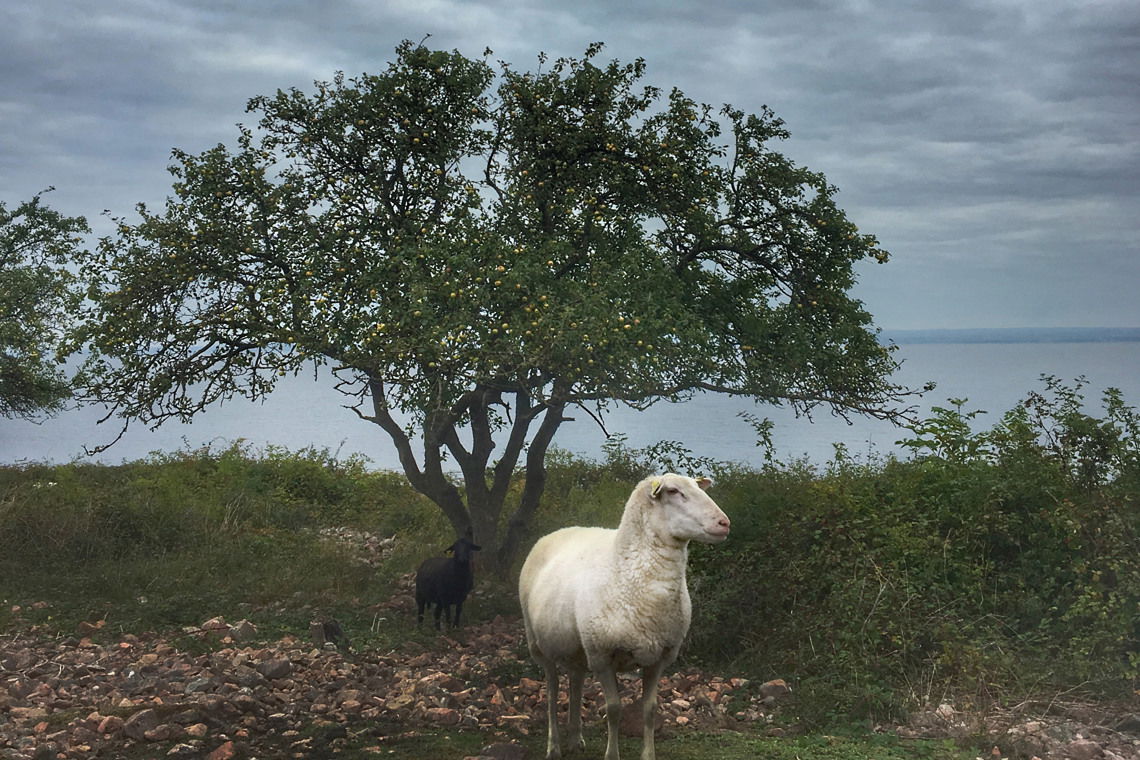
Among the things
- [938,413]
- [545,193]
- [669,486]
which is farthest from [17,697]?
[938,413]

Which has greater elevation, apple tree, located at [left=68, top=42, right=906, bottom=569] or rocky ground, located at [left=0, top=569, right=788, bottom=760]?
apple tree, located at [left=68, top=42, right=906, bottom=569]

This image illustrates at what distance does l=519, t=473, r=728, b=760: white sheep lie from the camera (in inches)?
327

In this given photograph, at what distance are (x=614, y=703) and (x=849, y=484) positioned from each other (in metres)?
6.70

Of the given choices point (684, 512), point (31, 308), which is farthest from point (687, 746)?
point (31, 308)

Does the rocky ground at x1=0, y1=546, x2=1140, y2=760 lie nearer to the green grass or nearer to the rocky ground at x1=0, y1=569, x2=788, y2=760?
the rocky ground at x1=0, y1=569, x2=788, y2=760

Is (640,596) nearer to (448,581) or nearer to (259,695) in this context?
(259,695)

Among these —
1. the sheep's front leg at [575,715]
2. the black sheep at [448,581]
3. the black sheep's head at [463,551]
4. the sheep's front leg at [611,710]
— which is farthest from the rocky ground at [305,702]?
the black sheep's head at [463,551]

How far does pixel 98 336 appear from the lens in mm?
15133

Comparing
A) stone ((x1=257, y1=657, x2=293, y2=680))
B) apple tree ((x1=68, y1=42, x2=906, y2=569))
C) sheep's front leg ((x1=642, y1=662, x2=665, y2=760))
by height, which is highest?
apple tree ((x1=68, y1=42, x2=906, y2=569))

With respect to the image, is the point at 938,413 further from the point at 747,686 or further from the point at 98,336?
the point at 98,336

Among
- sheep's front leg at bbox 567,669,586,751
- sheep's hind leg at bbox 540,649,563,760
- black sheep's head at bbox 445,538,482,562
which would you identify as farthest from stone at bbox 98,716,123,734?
black sheep's head at bbox 445,538,482,562

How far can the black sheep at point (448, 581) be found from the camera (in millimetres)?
14094

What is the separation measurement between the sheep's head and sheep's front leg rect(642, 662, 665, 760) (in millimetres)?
1238

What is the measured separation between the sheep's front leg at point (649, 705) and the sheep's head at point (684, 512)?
124 cm
